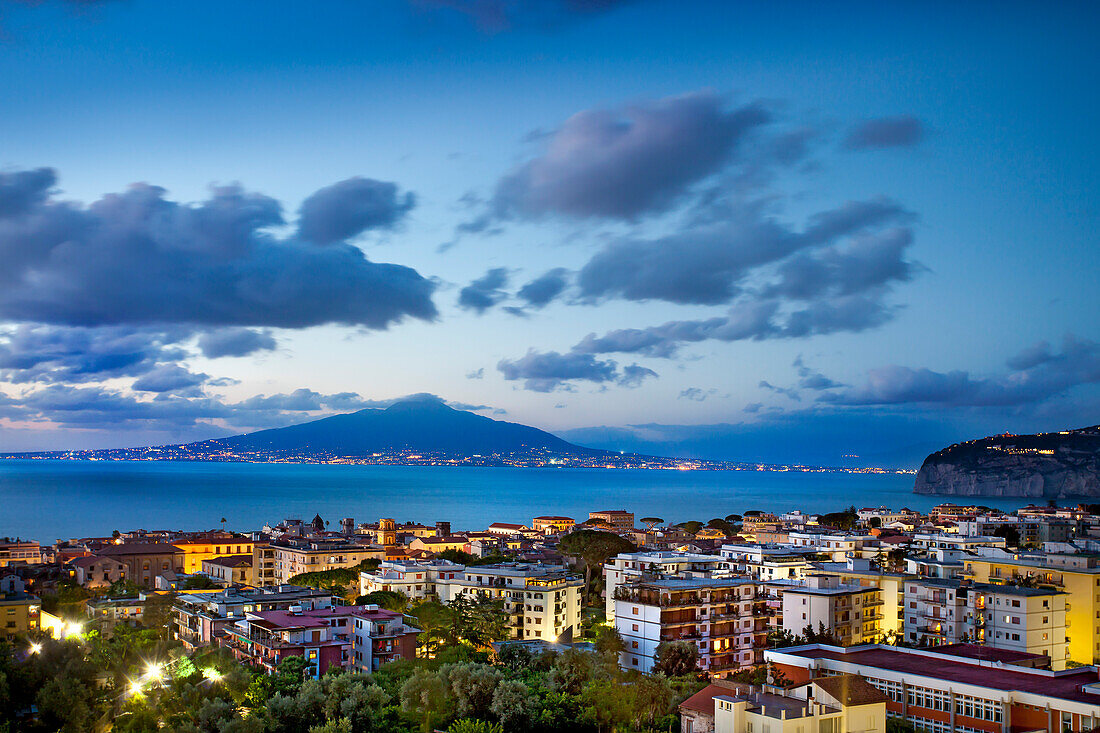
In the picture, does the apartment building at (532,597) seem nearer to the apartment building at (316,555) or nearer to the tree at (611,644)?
the tree at (611,644)

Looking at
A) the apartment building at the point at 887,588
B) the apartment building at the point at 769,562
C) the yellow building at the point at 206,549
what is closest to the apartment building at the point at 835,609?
the apartment building at the point at 887,588

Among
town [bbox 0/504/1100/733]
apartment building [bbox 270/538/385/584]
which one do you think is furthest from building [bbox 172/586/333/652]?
apartment building [bbox 270/538/385/584]

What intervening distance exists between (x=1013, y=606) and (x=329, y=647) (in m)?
19.9

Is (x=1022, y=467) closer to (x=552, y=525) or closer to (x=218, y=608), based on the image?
(x=552, y=525)

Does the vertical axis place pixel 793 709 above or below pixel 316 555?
above

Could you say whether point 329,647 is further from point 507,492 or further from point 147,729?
point 507,492

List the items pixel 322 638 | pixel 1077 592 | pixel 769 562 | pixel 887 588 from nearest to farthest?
pixel 322 638 → pixel 1077 592 → pixel 887 588 → pixel 769 562

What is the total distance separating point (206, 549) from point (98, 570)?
745 centimetres

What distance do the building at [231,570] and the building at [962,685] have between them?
1293 inches

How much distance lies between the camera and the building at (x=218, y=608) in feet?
93.8

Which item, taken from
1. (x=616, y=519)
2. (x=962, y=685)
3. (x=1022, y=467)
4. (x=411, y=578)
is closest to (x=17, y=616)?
(x=411, y=578)

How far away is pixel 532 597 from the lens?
3447 cm

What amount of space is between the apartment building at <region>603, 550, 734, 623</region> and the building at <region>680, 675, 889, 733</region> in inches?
546

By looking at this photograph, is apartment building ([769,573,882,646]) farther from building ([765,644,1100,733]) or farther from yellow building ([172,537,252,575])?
yellow building ([172,537,252,575])
